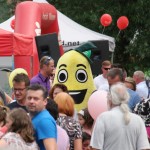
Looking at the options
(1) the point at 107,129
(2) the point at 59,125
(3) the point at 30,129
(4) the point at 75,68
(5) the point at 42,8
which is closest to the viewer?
(3) the point at 30,129

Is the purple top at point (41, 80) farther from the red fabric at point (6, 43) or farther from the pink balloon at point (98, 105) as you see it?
the red fabric at point (6, 43)

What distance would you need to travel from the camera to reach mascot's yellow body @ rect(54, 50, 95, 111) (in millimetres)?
10719

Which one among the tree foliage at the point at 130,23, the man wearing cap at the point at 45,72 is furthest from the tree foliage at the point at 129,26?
the man wearing cap at the point at 45,72

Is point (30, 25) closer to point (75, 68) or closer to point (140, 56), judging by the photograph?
point (75, 68)

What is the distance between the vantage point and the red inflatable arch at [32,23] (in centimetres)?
1585

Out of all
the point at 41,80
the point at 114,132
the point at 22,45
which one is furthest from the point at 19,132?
Answer: the point at 22,45

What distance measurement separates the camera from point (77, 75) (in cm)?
1083

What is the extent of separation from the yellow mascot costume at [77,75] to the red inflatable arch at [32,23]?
484 cm

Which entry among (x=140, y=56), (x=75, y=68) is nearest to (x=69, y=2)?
(x=140, y=56)

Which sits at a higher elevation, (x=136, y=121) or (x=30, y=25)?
(x=30, y=25)

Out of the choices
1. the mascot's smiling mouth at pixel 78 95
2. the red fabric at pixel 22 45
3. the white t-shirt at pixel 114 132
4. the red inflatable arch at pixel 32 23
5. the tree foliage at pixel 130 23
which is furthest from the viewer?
the tree foliage at pixel 130 23

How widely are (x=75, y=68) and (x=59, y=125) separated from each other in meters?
3.27

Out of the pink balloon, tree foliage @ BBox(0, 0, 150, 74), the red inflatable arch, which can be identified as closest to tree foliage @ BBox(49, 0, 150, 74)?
tree foliage @ BBox(0, 0, 150, 74)

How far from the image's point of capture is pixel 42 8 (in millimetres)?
18766
